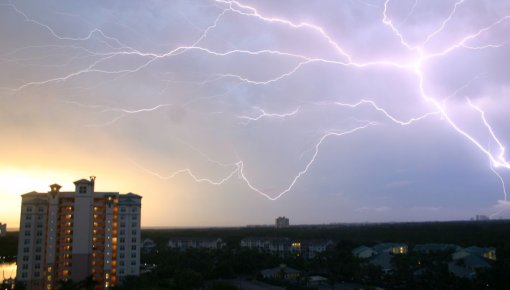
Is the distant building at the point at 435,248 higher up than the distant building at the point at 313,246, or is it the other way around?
the distant building at the point at 435,248

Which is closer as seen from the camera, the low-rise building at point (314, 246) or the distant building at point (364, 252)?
the distant building at point (364, 252)

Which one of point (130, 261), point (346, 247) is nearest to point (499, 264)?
point (346, 247)

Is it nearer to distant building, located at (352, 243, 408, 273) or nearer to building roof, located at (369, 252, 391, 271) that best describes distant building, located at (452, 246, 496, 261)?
distant building, located at (352, 243, 408, 273)

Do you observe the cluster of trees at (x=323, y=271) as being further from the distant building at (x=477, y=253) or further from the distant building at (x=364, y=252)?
the distant building at (x=364, y=252)

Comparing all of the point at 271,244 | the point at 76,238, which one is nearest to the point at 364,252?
the point at 271,244

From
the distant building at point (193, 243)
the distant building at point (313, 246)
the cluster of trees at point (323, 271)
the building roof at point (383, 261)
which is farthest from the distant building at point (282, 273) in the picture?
the distant building at point (193, 243)

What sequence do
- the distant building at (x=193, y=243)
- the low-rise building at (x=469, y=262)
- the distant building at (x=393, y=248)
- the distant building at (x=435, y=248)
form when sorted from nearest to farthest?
the low-rise building at (x=469, y=262) → the distant building at (x=435, y=248) → the distant building at (x=393, y=248) → the distant building at (x=193, y=243)

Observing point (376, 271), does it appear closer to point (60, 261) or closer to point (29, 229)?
point (60, 261)

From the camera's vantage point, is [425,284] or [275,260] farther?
[275,260]

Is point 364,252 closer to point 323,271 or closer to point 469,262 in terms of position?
point 323,271
